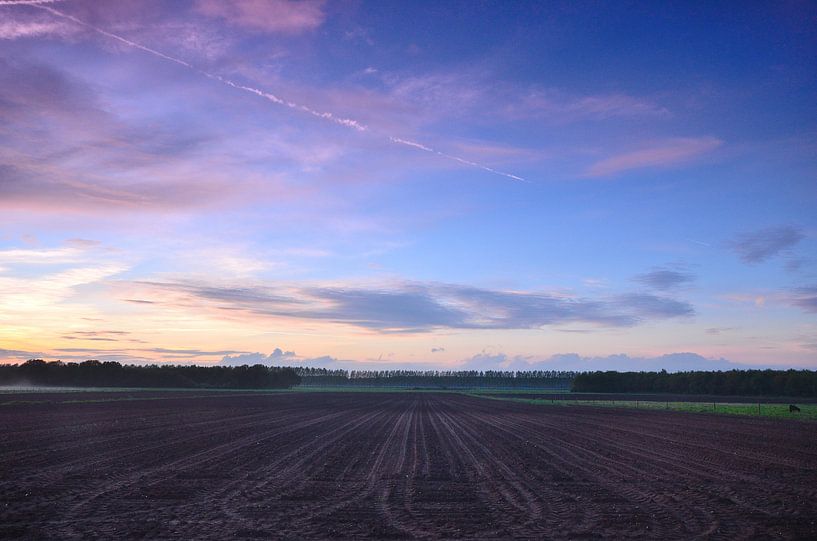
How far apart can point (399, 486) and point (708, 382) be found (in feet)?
484

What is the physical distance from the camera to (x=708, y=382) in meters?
145

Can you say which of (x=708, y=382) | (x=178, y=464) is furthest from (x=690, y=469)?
(x=708, y=382)

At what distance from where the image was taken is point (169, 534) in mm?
10977

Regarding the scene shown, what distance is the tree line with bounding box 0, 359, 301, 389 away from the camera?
526 feet

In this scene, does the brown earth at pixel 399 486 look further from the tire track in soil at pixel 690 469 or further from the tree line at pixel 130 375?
the tree line at pixel 130 375

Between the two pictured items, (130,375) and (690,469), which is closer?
(690,469)

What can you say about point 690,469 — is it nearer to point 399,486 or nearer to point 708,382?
point 399,486

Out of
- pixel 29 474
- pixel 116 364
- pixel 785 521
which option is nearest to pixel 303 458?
pixel 29 474

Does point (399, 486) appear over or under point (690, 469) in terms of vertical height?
under

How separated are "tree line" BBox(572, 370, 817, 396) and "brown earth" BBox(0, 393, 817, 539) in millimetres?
112825

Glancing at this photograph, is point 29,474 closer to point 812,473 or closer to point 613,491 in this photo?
point 613,491

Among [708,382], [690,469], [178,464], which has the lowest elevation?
[178,464]

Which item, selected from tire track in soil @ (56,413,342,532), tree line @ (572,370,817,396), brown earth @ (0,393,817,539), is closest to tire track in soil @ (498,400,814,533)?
brown earth @ (0,393,817,539)

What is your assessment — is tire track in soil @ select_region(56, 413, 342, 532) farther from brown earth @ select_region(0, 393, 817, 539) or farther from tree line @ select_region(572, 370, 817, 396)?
tree line @ select_region(572, 370, 817, 396)
